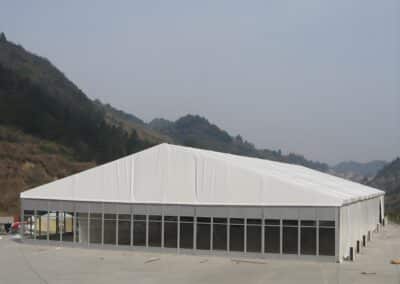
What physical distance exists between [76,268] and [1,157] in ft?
197

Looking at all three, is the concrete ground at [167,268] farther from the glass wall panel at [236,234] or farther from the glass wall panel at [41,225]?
the glass wall panel at [41,225]

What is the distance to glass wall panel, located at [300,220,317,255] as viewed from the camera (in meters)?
31.6

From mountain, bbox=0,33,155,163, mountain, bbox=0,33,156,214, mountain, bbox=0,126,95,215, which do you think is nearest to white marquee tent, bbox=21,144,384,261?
mountain, bbox=0,126,95,215

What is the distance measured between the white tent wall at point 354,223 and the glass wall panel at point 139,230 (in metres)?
10.8

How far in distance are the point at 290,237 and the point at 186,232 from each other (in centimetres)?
570

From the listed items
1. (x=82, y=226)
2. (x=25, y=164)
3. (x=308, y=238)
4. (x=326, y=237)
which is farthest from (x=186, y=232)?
(x=25, y=164)

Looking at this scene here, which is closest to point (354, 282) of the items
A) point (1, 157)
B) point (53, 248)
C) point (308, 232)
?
point (308, 232)

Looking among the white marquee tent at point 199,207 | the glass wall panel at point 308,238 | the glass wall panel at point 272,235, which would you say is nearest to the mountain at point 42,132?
the white marquee tent at point 199,207

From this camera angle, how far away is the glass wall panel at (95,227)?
1448 inches

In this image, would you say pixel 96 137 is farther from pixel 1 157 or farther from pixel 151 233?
pixel 151 233

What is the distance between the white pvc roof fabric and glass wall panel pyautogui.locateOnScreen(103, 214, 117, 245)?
1.00 meters

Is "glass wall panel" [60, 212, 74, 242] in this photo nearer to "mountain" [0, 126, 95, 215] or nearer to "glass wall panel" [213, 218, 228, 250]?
"glass wall panel" [213, 218, 228, 250]

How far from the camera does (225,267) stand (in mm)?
29766

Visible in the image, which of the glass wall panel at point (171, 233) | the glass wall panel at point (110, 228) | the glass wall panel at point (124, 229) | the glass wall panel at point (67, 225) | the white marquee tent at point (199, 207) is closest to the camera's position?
the white marquee tent at point (199, 207)
